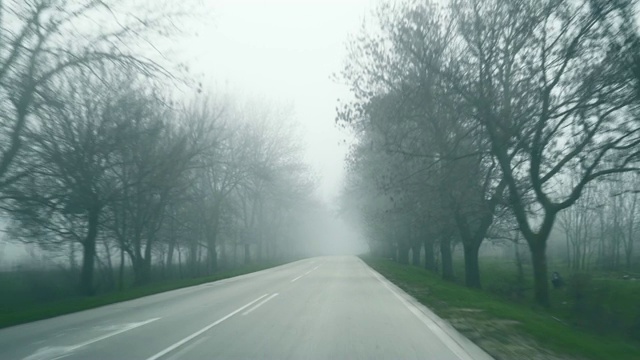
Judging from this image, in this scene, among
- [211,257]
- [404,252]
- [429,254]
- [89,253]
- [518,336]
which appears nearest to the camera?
[518,336]

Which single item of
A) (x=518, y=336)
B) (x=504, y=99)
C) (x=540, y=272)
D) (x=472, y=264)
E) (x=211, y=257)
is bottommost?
(x=518, y=336)

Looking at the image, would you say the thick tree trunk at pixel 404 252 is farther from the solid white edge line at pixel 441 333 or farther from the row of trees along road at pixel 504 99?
the solid white edge line at pixel 441 333

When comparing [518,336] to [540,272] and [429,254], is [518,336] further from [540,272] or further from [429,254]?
[429,254]

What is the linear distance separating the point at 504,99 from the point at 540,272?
6.39m

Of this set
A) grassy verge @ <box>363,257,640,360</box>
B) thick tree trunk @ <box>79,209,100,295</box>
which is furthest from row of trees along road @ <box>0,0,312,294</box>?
grassy verge @ <box>363,257,640,360</box>

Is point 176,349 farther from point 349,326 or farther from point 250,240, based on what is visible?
point 250,240

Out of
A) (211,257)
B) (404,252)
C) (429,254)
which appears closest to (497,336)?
(429,254)

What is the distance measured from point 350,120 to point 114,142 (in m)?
9.98

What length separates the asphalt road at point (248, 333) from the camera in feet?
29.7

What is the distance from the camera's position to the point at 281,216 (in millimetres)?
79188

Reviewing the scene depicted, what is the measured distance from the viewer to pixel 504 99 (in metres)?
20.1

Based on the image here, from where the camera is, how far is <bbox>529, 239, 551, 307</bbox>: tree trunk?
20844 mm

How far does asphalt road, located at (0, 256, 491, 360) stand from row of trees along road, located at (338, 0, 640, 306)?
24.0 feet

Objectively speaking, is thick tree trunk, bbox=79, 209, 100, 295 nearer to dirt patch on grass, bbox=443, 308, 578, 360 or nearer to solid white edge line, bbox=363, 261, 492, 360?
solid white edge line, bbox=363, 261, 492, 360
